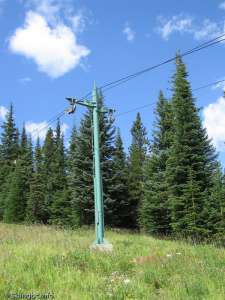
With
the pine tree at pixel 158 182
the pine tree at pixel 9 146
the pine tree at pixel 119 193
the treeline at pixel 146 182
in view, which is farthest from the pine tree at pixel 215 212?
the pine tree at pixel 9 146

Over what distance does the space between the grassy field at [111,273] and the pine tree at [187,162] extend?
11806mm

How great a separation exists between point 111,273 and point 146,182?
71.3ft

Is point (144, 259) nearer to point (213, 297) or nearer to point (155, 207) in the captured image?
point (213, 297)

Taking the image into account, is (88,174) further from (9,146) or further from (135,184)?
(9,146)

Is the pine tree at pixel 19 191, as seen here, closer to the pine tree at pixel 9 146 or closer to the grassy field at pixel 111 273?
the pine tree at pixel 9 146

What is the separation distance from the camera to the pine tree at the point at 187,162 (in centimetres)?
2462

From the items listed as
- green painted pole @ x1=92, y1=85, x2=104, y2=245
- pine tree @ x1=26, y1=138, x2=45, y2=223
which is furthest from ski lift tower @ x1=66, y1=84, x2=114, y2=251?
pine tree @ x1=26, y1=138, x2=45, y2=223

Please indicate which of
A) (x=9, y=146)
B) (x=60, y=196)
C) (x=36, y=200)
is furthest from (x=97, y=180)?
(x=9, y=146)

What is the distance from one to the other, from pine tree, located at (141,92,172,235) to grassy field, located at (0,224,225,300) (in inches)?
661

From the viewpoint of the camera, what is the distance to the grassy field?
792 cm

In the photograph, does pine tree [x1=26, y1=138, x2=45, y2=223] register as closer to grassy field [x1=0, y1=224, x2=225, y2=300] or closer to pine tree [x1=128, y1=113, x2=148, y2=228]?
pine tree [x1=128, y1=113, x2=148, y2=228]

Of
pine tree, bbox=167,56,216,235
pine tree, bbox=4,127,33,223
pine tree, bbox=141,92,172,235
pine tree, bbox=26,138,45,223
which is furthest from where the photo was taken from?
pine tree, bbox=4,127,33,223

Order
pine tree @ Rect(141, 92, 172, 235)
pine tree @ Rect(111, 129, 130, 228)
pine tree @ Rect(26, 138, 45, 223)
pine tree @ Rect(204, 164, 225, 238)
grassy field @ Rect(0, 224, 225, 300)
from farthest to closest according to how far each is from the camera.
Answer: pine tree @ Rect(26, 138, 45, 223) < pine tree @ Rect(111, 129, 130, 228) < pine tree @ Rect(141, 92, 172, 235) < pine tree @ Rect(204, 164, 225, 238) < grassy field @ Rect(0, 224, 225, 300)

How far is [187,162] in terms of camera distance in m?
26.2
